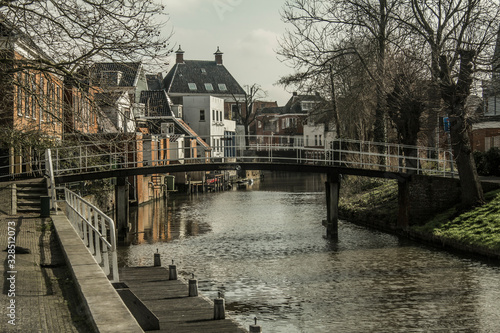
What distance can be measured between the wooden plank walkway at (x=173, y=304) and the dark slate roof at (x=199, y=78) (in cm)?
6891

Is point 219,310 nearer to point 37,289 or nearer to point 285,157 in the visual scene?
point 37,289

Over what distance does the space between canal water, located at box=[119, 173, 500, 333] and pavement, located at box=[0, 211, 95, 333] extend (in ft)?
14.2

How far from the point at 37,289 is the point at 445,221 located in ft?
60.3

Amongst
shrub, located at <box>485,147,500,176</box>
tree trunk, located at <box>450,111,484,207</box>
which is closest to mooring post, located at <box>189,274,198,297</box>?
tree trunk, located at <box>450,111,484,207</box>

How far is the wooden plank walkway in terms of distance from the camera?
38.1 ft

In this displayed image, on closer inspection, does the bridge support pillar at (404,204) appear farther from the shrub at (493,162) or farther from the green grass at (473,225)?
the shrub at (493,162)

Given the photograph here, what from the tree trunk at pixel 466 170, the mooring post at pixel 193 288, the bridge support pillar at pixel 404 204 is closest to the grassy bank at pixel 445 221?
the tree trunk at pixel 466 170

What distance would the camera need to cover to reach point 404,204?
2712 cm

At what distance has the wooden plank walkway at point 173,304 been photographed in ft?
38.1

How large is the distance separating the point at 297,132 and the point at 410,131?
72594 millimetres

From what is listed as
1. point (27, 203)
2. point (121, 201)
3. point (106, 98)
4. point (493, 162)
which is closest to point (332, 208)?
point (493, 162)

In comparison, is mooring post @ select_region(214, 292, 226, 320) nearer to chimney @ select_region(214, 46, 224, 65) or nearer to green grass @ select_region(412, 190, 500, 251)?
green grass @ select_region(412, 190, 500, 251)

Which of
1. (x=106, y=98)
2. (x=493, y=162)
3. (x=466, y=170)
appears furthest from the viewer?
(x=493, y=162)

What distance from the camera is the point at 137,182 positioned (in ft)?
137
